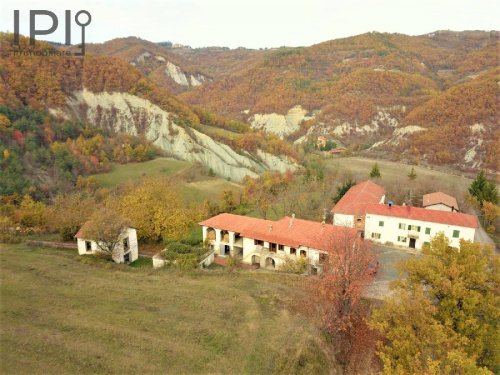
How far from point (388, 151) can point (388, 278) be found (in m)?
88.1

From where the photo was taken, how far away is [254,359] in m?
18.7

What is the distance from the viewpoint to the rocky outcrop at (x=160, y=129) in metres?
86.6

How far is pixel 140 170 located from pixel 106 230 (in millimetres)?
43203

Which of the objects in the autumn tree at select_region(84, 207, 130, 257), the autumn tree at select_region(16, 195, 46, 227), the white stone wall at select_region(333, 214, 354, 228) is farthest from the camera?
the autumn tree at select_region(16, 195, 46, 227)

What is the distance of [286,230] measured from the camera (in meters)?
35.4

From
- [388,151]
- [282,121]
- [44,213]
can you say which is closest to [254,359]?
[44,213]

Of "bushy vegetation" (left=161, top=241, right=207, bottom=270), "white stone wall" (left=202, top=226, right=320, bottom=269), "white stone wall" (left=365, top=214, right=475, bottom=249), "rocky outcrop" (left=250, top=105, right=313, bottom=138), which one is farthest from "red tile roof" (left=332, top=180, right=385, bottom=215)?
"rocky outcrop" (left=250, top=105, right=313, bottom=138)

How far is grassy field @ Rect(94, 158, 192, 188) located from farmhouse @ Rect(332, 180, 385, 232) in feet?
135

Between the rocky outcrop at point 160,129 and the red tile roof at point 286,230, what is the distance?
158 feet

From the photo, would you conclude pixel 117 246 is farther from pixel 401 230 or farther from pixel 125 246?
pixel 401 230

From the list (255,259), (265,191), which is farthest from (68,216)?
(265,191)

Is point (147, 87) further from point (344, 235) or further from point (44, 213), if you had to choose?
point (344, 235)

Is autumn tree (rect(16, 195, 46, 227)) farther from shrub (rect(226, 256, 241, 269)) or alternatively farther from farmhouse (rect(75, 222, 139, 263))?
shrub (rect(226, 256, 241, 269))

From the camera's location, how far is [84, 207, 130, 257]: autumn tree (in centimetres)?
3334
